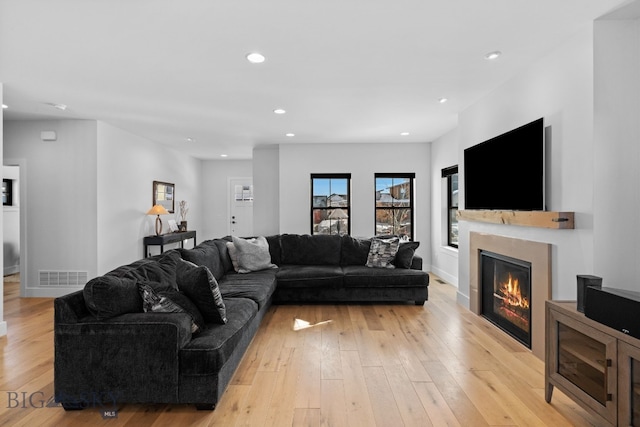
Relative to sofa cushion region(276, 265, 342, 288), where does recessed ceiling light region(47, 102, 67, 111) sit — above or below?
above

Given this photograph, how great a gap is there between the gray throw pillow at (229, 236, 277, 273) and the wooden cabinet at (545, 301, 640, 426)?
3.29 m

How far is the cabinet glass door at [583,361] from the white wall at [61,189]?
5365mm

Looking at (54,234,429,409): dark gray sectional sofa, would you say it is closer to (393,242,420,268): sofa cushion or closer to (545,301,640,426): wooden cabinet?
(545,301,640,426): wooden cabinet

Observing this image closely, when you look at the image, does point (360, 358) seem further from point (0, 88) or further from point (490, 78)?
point (0, 88)

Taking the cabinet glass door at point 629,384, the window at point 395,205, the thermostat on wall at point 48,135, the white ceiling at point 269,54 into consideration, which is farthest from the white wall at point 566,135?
the thermostat on wall at point 48,135

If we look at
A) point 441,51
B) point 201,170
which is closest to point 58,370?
point 441,51

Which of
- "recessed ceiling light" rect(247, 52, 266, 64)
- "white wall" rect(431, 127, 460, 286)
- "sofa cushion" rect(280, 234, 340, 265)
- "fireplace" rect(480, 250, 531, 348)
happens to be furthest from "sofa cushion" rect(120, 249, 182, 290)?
"white wall" rect(431, 127, 460, 286)

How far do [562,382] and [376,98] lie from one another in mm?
3043

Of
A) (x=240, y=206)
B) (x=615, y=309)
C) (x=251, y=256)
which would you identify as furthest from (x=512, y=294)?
(x=240, y=206)

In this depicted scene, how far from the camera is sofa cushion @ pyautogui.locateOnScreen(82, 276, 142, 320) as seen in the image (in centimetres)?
212

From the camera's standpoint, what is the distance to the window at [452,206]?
5926 millimetres

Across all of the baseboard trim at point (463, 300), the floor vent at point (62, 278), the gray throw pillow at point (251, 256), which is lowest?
the baseboard trim at point (463, 300)

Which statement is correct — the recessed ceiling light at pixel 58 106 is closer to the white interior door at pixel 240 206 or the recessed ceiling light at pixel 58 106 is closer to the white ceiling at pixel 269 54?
the white ceiling at pixel 269 54

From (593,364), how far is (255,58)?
3064 millimetres
